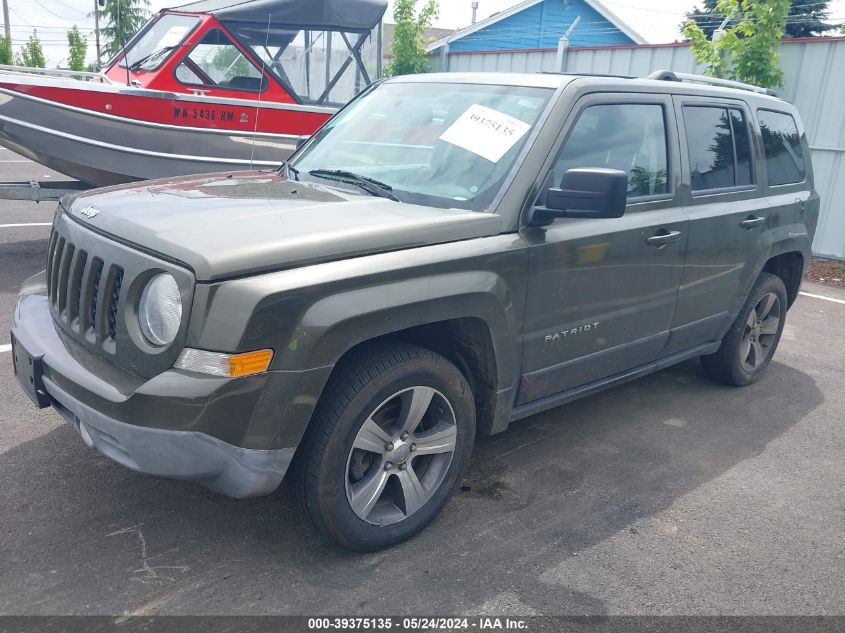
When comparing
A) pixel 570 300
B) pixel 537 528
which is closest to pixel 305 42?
pixel 570 300

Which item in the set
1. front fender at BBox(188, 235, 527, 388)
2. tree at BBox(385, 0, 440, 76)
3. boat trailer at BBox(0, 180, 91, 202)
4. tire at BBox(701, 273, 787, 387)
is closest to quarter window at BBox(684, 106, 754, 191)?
tire at BBox(701, 273, 787, 387)

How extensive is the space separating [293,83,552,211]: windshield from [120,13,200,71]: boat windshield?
17.1 feet

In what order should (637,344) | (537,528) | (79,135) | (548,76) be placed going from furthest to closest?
(79,135) < (637,344) < (548,76) < (537,528)

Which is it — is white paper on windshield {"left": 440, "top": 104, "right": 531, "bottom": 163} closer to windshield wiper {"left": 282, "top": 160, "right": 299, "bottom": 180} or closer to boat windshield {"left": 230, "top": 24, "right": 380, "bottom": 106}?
windshield wiper {"left": 282, "top": 160, "right": 299, "bottom": 180}

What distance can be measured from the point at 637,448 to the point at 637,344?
0.59 metres

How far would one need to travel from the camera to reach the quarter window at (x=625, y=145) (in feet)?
11.9

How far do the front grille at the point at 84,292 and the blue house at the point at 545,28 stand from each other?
26980 millimetres

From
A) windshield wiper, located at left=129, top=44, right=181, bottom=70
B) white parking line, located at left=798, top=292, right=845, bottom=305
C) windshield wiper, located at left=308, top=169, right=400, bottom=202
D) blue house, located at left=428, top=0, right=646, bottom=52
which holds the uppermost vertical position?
blue house, located at left=428, top=0, right=646, bottom=52

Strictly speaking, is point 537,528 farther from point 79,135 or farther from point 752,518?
point 79,135

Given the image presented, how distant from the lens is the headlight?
8.51 feet

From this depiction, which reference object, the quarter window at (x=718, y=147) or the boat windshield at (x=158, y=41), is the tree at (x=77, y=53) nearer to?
the boat windshield at (x=158, y=41)

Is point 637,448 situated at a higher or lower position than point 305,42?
lower

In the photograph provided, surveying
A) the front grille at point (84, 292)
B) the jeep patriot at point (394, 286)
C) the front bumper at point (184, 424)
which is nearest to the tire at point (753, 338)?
the jeep patriot at point (394, 286)

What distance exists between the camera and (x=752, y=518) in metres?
3.57
